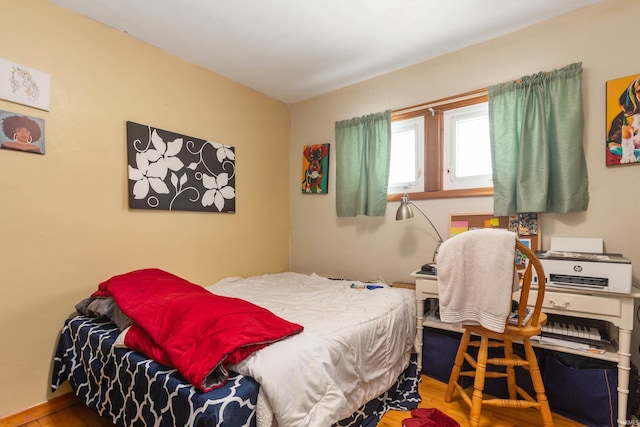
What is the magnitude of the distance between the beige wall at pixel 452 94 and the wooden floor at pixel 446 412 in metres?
0.76

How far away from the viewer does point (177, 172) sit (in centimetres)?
254

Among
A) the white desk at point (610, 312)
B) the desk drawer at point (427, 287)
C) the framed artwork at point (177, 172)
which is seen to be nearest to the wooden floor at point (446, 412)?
the white desk at point (610, 312)

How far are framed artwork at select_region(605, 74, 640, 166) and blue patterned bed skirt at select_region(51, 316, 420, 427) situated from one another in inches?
73.5

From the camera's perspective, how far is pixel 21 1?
1.84 metres

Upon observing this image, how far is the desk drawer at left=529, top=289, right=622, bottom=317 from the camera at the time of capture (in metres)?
1.59

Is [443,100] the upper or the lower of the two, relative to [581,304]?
upper

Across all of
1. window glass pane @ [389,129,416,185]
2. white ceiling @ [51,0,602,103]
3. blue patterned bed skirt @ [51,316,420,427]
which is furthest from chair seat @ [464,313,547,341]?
white ceiling @ [51,0,602,103]

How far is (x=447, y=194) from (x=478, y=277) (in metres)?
1.12

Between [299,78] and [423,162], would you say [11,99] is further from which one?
[423,162]

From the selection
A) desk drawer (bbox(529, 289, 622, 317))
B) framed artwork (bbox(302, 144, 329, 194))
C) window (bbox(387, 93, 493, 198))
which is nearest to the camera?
desk drawer (bbox(529, 289, 622, 317))

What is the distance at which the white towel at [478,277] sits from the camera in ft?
4.84

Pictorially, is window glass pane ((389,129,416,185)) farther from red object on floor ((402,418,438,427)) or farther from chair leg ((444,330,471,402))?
red object on floor ((402,418,438,427))

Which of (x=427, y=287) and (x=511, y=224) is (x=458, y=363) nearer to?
(x=427, y=287)

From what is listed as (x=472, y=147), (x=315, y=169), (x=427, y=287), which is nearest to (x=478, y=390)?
(x=427, y=287)
